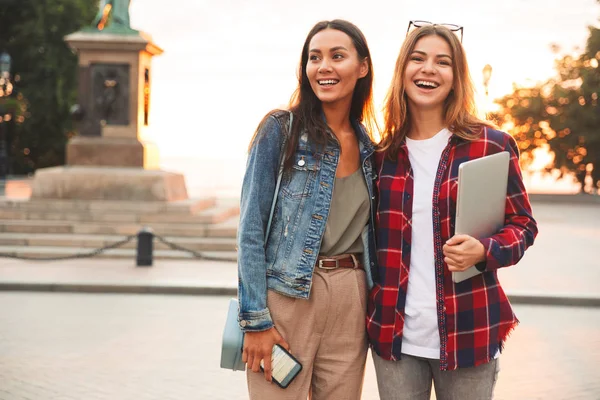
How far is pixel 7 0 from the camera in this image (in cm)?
4000

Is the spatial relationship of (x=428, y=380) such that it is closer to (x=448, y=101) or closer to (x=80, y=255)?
(x=448, y=101)

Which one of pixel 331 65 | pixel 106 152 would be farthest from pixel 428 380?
pixel 106 152

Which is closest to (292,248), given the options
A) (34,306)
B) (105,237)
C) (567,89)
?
(34,306)

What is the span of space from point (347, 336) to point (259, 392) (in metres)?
0.39

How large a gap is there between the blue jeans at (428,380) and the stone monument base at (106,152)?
14.4 m

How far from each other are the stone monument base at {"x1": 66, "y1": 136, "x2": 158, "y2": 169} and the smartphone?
1438 centimetres

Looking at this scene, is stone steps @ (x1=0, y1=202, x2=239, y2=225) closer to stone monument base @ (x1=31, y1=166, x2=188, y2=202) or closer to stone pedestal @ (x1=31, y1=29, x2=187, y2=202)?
stone monument base @ (x1=31, y1=166, x2=188, y2=202)

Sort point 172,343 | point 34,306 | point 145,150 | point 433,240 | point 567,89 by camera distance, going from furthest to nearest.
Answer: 1. point 567,89
2. point 145,150
3. point 34,306
4. point 172,343
5. point 433,240

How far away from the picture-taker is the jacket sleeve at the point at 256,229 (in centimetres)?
302

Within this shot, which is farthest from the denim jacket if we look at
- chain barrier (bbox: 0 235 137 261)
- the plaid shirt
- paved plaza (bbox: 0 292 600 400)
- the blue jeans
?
chain barrier (bbox: 0 235 137 261)

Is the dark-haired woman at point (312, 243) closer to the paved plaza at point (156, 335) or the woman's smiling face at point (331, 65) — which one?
the woman's smiling face at point (331, 65)

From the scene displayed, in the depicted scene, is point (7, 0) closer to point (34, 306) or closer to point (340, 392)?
point (34, 306)

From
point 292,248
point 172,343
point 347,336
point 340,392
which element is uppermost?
point 292,248

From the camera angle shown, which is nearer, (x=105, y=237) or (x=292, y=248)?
(x=292, y=248)
